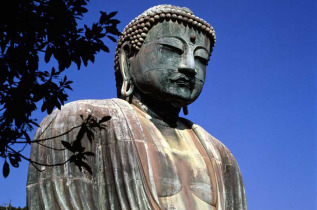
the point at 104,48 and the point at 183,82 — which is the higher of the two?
the point at 183,82

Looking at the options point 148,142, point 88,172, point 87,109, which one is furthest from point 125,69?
point 88,172

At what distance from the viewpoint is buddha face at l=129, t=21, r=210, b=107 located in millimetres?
11742

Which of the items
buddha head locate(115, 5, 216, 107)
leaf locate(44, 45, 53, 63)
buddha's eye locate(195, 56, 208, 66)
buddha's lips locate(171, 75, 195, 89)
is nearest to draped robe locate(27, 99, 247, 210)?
buddha head locate(115, 5, 216, 107)

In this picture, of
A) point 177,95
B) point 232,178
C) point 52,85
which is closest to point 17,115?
point 52,85

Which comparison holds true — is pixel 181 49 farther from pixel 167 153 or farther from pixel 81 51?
pixel 81 51

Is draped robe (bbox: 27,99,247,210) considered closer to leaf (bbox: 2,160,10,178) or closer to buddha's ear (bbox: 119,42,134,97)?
buddha's ear (bbox: 119,42,134,97)

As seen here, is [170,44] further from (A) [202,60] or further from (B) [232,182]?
(B) [232,182]

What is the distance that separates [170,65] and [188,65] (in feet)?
0.87

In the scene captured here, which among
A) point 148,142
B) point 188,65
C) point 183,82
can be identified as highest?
point 188,65

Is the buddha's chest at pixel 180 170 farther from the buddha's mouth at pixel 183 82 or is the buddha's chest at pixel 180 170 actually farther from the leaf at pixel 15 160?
the leaf at pixel 15 160

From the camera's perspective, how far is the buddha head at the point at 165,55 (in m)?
11.8

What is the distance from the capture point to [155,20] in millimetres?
11961

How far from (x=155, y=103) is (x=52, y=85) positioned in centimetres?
398

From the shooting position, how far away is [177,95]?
38.5 ft
